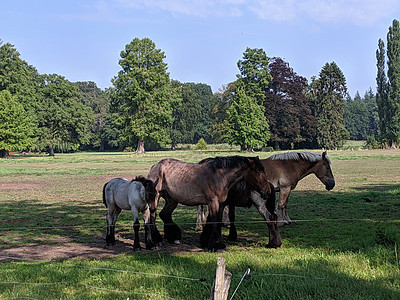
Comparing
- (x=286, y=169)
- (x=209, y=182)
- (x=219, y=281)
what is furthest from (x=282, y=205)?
(x=219, y=281)

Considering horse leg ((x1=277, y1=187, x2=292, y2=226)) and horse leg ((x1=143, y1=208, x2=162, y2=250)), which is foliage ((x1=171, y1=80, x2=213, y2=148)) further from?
horse leg ((x1=143, y1=208, x2=162, y2=250))

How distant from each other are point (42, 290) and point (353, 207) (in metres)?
10.9

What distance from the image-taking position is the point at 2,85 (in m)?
71.9

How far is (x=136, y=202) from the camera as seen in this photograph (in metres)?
9.02

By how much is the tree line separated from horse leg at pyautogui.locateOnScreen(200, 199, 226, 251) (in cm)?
6009

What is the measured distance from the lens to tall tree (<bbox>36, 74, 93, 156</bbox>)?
7294 centimetres

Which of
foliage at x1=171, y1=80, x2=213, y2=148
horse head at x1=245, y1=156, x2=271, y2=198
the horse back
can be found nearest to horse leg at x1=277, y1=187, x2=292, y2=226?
the horse back

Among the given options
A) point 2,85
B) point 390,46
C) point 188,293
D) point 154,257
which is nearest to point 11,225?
point 154,257

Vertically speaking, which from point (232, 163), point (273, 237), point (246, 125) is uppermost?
point (246, 125)

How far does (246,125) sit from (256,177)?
6801cm

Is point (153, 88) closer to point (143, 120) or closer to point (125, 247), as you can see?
point (143, 120)

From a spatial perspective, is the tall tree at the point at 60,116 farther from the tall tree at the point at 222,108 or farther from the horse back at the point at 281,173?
the horse back at the point at 281,173

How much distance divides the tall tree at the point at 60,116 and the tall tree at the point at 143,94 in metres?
7.07

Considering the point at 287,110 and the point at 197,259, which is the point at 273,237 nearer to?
the point at 197,259
